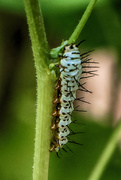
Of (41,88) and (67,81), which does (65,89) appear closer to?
(67,81)

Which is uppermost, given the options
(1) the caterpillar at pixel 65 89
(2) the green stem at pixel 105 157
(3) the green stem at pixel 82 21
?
(3) the green stem at pixel 82 21

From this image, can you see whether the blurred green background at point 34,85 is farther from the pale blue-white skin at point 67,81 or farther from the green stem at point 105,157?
the pale blue-white skin at point 67,81

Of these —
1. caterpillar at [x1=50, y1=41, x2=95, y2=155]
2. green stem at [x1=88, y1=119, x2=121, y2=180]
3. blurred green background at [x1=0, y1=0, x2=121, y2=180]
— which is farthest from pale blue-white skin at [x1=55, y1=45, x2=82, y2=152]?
blurred green background at [x1=0, y1=0, x2=121, y2=180]

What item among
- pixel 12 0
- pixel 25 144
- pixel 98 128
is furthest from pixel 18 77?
pixel 12 0

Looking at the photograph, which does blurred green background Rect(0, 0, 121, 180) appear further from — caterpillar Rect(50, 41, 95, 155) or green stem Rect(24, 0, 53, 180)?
green stem Rect(24, 0, 53, 180)

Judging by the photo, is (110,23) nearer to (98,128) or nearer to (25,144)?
(98,128)

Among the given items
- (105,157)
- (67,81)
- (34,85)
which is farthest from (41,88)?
(34,85)

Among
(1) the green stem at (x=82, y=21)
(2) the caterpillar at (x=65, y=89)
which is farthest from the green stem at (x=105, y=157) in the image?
(1) the green stem at (x=82, y=21)
